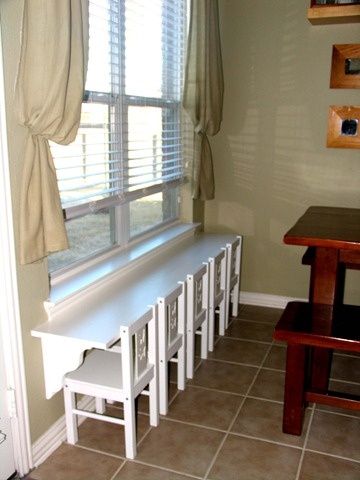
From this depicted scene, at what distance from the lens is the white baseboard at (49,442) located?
205 centimetres

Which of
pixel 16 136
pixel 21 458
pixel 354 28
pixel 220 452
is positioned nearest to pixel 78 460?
pixel 21 458

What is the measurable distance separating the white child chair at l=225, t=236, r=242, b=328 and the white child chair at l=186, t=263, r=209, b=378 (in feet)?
1.46

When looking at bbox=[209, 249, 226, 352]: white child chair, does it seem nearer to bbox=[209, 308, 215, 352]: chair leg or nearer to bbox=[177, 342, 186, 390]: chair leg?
bbox=[209, 308, 215, 352]: chair leg

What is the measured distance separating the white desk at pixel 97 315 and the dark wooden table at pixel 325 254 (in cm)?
68

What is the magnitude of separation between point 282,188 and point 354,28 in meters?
1.16

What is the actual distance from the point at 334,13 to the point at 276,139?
35.1 inches

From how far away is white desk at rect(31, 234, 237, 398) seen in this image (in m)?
1.96

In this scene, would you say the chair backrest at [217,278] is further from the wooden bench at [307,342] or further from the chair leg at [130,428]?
the chair leg at [130,428]

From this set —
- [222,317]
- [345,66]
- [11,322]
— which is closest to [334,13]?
[345,66]

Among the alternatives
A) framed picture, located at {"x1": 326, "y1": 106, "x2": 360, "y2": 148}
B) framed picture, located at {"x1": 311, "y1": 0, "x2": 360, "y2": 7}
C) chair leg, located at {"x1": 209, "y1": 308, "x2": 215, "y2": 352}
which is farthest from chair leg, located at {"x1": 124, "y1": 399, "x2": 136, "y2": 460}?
framed picture, located at {"x1": 311, "y1": 0, "x2": 360, "y2": 7}

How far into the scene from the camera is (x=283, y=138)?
3586 mm

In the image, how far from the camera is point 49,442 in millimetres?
2123

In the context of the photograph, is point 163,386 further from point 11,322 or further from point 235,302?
point 235,302

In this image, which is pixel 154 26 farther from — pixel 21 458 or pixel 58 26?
pixel 21 458
